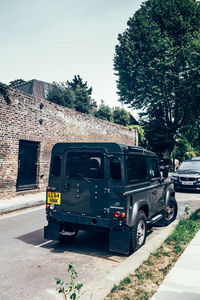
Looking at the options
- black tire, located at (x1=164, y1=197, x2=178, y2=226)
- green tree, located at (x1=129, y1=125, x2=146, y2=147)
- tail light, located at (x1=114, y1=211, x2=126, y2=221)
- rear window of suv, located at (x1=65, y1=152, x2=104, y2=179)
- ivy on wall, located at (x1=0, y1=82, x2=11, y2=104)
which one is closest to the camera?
tail light, located at (x1=114, y1=211, x2=126, y2=221)

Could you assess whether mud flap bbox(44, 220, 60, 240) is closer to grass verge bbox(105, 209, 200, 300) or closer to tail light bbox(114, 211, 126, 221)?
tail light bbox(114, 211, 126, 221)

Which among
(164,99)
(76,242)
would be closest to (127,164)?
(76,242)

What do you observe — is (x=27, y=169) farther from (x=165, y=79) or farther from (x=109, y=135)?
(x=165, y=79)

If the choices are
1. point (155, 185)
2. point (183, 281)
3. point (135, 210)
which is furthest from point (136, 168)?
point (183, 281)

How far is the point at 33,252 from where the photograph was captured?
514cm

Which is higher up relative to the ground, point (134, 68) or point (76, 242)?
point (134, 68)

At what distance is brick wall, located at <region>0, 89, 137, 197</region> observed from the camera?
10.9m

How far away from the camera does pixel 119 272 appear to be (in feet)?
13.5

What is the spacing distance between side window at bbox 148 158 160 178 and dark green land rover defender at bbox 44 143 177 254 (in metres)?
0.52

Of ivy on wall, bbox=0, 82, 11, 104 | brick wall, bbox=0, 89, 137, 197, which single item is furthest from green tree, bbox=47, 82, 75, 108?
Answer: ivy on wall, bbox=0, 82, 11, 104

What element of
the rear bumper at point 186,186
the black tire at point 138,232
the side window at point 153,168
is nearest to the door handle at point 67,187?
the black tire at point 138,232

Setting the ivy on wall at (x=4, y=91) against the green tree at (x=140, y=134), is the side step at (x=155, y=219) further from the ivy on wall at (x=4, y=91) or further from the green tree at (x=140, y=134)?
the green tree at (x=140, y=134)

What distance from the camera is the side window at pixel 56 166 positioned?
5.48 meters

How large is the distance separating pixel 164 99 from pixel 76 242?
22366 mm
